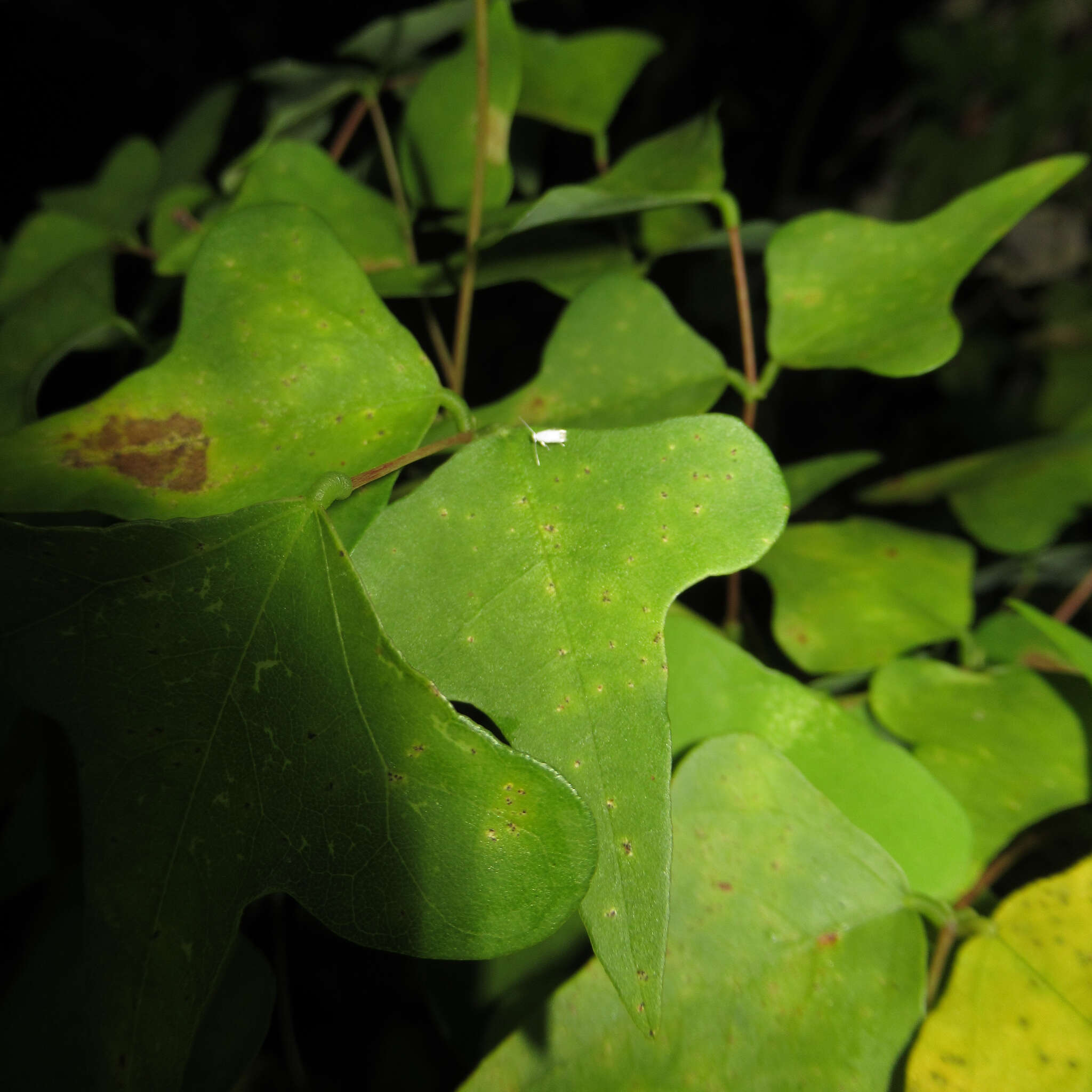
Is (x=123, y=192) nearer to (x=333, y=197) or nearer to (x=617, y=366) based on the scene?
(x=333, y=197)

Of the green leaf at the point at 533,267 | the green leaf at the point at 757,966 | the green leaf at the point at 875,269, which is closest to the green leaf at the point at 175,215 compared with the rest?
the green leaf at the point at 533,267

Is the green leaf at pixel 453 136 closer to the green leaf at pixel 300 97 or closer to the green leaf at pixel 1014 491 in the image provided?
the green leaf at pixel 300 97

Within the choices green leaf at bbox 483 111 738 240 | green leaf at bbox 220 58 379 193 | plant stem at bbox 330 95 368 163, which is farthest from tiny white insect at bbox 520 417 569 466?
plant stem at bbox 330 95 368 163

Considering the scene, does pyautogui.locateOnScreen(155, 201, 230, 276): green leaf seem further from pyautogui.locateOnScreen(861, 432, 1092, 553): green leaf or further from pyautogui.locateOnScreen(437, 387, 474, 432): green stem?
pyautogui.locateOnScreen(861, 432, 1092, 553): green leaf

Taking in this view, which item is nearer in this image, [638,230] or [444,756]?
[444,756]

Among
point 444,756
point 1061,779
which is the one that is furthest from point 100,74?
point 1061,779

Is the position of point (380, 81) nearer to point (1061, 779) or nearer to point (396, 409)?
point (396, 409)
